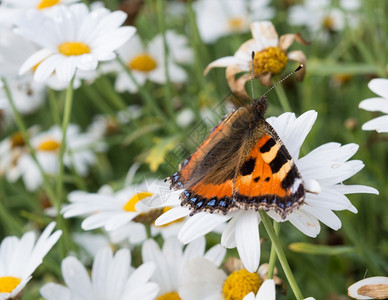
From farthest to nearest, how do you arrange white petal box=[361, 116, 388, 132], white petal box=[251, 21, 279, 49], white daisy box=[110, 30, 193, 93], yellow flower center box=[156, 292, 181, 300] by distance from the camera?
white daisy box=[110, 30, 193, 93] < white petal box=[251, 21, 279, 49] < yellow flower center box=[156, 292, 181, 300] < white petal box=[361, 116, 388, 132]

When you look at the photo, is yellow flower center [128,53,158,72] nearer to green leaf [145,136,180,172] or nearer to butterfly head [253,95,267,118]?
green leaf [145,136,180,172]

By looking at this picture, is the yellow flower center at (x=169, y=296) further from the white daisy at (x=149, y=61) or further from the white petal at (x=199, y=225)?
the white daisy at (x=149, y=61)

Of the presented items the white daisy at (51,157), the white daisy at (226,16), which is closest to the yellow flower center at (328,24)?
the white daisy at (226,16)

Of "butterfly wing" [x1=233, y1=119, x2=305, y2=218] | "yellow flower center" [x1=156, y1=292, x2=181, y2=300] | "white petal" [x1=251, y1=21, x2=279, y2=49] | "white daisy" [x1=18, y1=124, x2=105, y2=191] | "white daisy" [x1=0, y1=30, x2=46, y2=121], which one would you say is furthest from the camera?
"white daisy" [x1=18, y1=124, x2=105, y2=191]

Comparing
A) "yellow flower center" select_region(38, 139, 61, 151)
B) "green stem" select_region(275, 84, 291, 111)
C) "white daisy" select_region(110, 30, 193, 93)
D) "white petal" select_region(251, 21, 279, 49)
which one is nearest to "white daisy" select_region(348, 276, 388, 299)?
"green stem" select_region(275, 84, 291, 111)

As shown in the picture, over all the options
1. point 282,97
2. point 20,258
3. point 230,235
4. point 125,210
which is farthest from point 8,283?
point 282,97

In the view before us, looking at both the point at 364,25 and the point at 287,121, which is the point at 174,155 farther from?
the point at 364,25

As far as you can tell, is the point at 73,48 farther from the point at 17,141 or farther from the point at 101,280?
the point at 17,141
